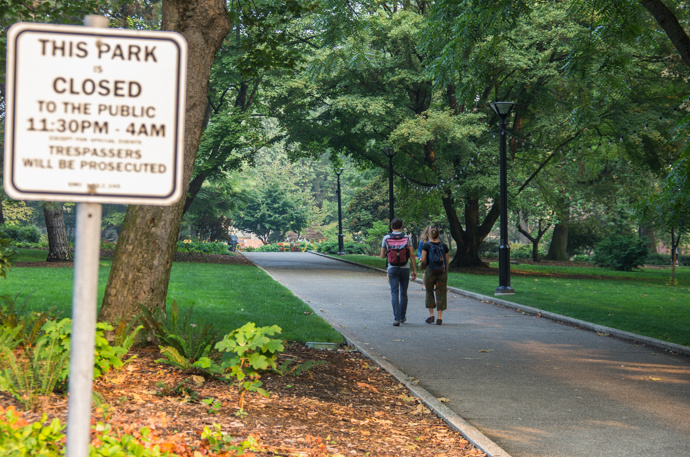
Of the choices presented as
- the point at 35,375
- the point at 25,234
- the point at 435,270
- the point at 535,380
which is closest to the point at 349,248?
the point at 25,234

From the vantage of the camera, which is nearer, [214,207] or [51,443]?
[51,443]

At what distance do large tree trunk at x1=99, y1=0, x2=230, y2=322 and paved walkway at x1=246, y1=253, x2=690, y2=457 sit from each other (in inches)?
115

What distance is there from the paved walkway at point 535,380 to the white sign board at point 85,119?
12.3ft

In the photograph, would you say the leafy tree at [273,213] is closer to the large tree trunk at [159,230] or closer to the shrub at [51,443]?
the large tree trunk at [159,230]

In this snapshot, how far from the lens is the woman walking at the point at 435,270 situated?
41.0 feet

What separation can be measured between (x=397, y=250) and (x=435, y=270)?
2.73ft

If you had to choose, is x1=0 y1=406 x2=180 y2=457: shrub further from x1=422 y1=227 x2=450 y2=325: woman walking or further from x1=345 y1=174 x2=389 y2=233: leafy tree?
x1=345 y1=174 x2=389 y2=233: leafy tree

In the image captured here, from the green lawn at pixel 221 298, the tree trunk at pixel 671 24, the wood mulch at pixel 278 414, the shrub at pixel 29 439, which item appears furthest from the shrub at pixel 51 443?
the tree trunk at pixel 671 24

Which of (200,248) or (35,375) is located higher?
(200,248)

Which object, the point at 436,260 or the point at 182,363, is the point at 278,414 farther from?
the point at 436,260

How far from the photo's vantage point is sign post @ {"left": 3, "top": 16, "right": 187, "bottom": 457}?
2.09 metres

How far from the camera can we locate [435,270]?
41.0 feet

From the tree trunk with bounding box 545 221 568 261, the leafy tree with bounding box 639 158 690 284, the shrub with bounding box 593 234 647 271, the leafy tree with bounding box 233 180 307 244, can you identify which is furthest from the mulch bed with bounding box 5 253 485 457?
the leafy tree with bounding box 233 180 307 244

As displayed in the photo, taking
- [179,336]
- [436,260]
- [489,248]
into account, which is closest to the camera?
[179,336]
